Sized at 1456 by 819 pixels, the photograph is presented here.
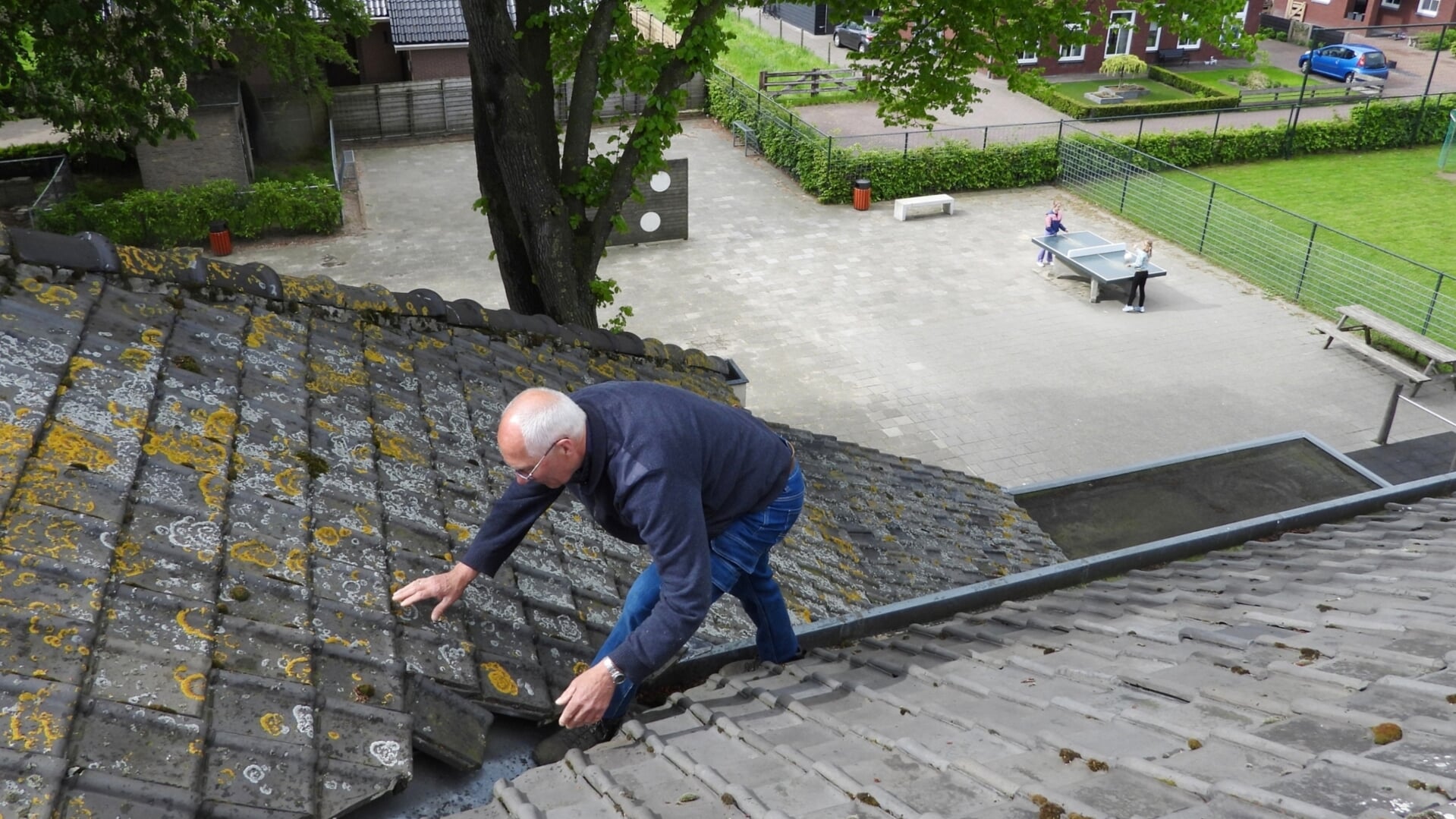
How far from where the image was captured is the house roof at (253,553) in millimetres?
2895

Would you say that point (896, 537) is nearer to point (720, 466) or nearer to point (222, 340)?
point (720, 466)

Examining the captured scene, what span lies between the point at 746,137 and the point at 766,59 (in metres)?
10.5

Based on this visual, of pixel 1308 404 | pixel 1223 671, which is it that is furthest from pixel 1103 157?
pixel 1223 671

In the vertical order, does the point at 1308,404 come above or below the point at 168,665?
below

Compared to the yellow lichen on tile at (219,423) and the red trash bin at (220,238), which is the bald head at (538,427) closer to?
the yellow lichen on tile at (219,423)

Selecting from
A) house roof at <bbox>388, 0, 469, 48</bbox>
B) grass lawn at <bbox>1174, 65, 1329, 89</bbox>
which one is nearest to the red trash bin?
house roof at <bbox>388, 0, 469, 48</bbox>

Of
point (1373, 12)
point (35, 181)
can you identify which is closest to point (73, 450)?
point (35, 181)

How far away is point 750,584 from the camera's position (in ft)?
14.3

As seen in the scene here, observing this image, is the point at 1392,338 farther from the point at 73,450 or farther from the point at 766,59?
the point at 766,59

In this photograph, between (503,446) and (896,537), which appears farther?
(896,537)

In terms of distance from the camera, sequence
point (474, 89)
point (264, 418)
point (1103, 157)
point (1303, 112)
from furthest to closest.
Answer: point (1303, 112) < point (1103, 157) < point (474, 89) < point (264, 418)

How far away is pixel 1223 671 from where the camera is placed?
3.91 metres

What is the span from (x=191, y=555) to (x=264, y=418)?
126cm

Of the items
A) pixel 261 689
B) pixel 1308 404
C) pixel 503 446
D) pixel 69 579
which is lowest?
pixel 1308 404
